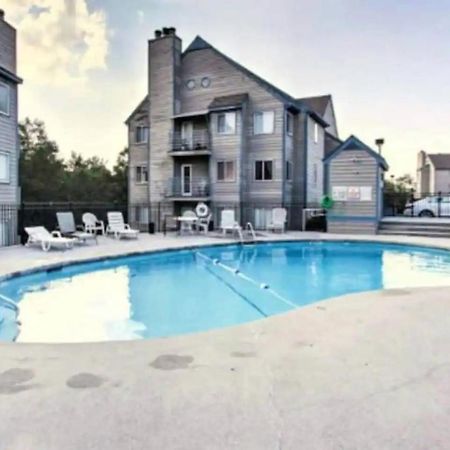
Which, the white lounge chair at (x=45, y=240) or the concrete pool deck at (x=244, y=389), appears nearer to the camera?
the concrete pool deck at (x=244, y=389)

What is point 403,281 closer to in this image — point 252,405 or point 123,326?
point 123,326

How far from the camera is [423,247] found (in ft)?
49.8

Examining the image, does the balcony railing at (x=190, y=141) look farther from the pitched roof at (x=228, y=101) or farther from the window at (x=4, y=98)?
the window at (x=4, y=98)

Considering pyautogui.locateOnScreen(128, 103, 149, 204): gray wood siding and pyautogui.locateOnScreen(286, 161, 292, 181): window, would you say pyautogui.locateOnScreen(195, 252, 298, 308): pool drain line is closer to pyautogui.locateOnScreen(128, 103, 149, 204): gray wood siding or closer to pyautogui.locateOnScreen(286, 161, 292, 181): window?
pyautogui.locateOnScreen(286, 161, 292, 181): window

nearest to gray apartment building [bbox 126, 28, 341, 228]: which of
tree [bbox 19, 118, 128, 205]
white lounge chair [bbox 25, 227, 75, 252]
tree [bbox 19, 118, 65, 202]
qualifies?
white lounge chair [bbox 25, 227, 75, 252]

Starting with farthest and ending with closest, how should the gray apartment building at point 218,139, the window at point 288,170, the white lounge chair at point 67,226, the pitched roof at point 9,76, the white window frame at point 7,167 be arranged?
the window at point 288,170 → the gray apartment building at point 218,139 → the white lounge chair at point 67,226 → the white window frame at point 7,167 → the pitched roof at point 9,76

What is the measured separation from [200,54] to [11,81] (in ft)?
35.3

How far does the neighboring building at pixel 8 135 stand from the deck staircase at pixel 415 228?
1383cm

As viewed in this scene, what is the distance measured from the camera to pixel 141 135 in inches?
1002

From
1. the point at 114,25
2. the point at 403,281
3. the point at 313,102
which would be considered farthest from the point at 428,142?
the point at 403,281

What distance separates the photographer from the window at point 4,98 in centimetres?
1430

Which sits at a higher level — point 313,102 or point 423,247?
point 313,102

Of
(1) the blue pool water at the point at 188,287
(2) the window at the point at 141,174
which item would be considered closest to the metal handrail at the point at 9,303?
(1) the blue pool water at the point at 188,287

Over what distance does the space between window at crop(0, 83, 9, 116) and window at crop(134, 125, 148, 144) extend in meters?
11.0
